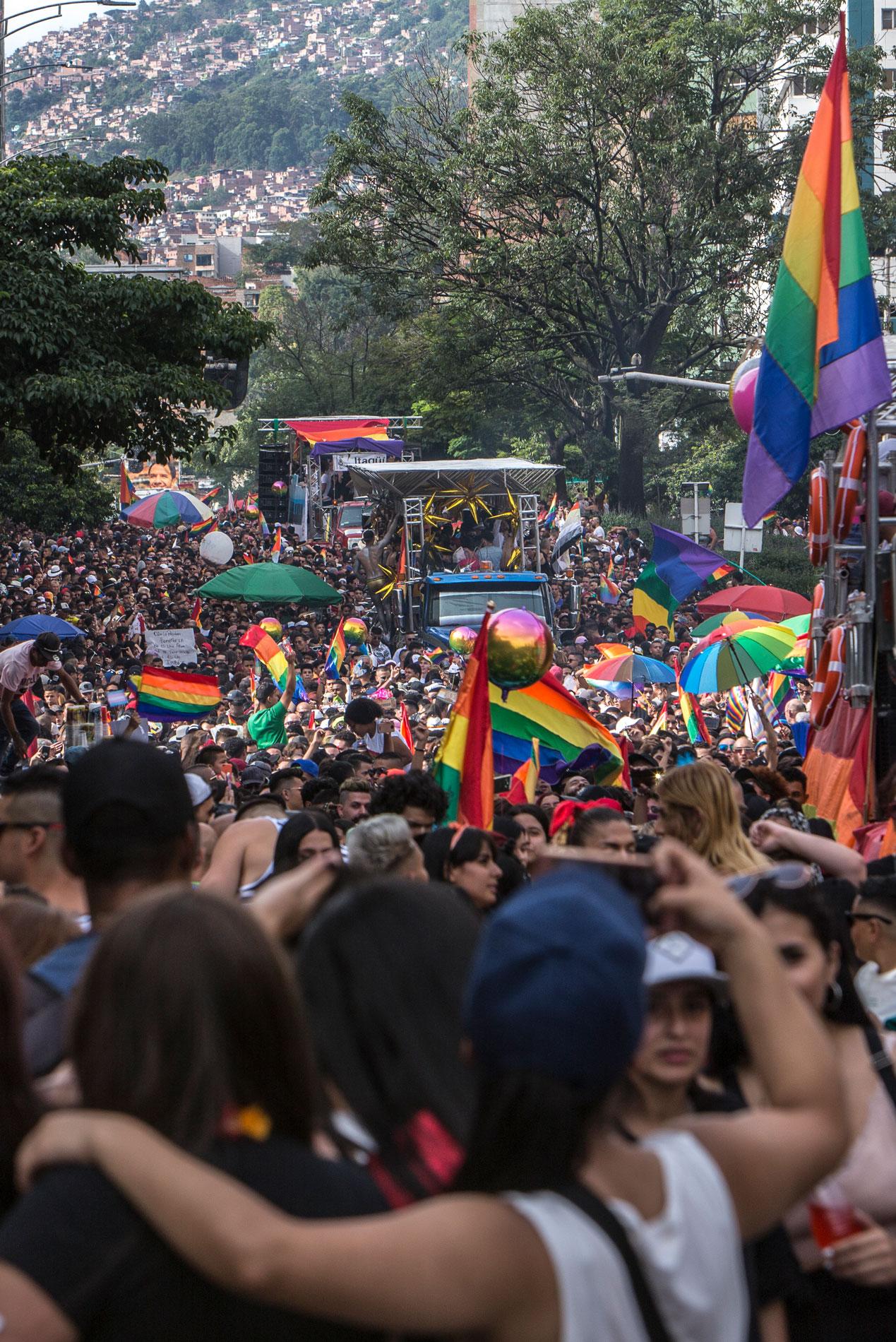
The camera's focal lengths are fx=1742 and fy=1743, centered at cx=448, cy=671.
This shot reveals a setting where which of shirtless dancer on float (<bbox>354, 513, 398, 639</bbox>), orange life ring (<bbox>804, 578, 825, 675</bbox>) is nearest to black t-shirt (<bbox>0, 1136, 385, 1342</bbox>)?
orange life ring (<bbox>804, 578, 825, 675</bbox>)

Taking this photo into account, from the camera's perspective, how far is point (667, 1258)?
192 cm

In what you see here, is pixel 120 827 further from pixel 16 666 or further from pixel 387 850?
pixel 16 666

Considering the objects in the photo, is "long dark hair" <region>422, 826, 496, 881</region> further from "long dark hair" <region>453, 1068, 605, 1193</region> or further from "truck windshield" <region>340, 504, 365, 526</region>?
"truck windshield" <region>340, 504, 365, 526</region>

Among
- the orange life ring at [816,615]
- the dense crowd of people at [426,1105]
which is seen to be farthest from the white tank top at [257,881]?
the orange life ring at [816,615]

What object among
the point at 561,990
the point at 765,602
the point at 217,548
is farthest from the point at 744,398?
the point at 217,548

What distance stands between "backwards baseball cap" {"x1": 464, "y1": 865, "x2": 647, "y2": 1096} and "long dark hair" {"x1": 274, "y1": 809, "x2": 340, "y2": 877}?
10.8 feet

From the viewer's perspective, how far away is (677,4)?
4291cm

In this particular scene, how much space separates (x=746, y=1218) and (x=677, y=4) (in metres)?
44.6

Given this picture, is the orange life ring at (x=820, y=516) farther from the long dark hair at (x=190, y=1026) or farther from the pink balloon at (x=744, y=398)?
the long dark hair at (x=190, y=1026)

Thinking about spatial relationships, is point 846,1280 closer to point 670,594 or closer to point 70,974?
point 70,974

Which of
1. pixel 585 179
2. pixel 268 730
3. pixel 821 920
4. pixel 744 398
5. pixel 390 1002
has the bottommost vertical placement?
pixel 268 730

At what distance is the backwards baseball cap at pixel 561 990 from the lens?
73.5 inches

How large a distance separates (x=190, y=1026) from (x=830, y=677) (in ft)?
27.3

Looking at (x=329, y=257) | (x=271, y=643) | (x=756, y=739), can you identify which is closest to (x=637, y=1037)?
(x=756, y=739)
